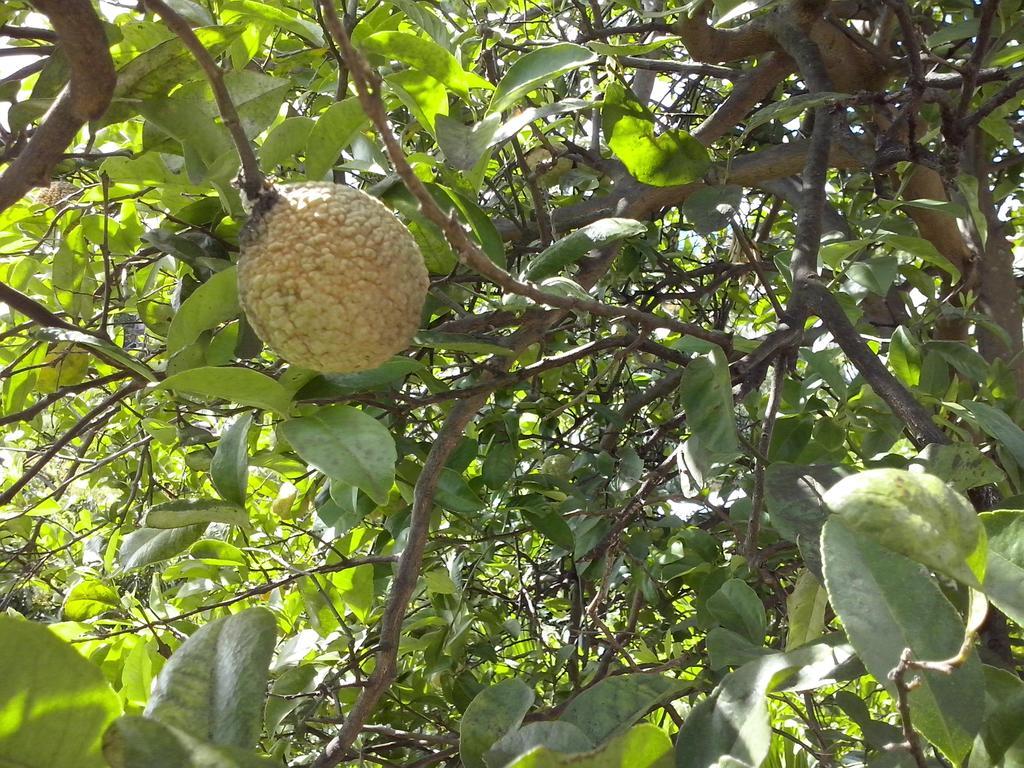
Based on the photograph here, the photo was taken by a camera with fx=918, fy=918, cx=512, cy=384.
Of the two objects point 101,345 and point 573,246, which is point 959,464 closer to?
point 573,246

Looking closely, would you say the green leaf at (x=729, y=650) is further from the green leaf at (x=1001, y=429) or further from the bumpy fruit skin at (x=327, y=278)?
the bumpy fruit skin at (x=327, y=278)

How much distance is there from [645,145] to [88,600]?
112 centimetres

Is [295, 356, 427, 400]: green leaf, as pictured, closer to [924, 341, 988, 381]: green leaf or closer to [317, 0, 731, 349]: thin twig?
[317, 0, 731, 349]: thin twig

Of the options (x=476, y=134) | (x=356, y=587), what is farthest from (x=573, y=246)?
(x=356, y=587)

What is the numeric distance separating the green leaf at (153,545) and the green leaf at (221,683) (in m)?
0.45

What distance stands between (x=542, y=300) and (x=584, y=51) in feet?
0.92

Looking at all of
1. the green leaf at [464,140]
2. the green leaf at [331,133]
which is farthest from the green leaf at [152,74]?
the green leaf at [464,140]

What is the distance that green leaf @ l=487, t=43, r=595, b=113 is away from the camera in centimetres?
82

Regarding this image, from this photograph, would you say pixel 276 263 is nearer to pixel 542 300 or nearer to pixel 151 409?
pixel 542 300

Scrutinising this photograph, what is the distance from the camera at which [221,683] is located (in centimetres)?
59

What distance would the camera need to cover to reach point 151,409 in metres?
1.40

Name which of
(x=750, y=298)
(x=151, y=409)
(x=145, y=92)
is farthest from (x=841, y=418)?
(x=750, y=298)

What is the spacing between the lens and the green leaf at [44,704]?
0.44m

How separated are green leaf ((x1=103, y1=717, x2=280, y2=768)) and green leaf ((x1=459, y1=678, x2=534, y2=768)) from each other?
0.65 feet
